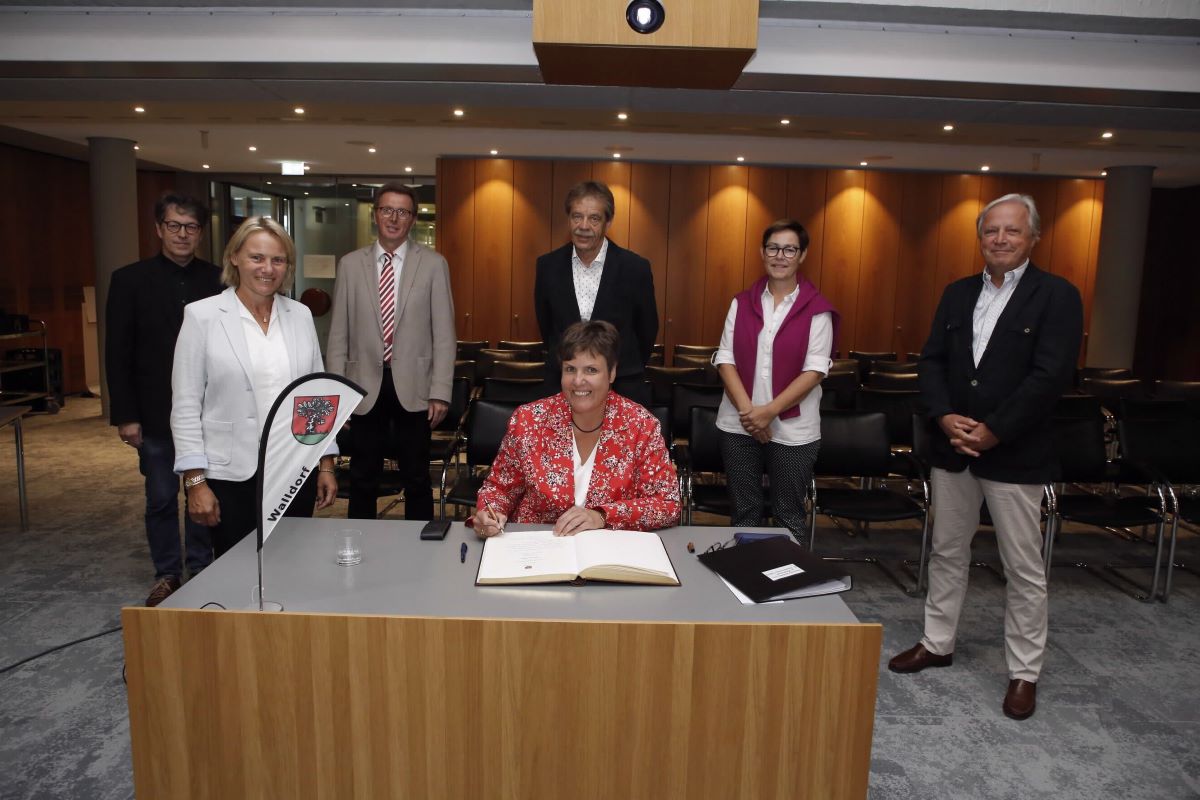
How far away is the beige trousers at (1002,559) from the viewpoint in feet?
10.1

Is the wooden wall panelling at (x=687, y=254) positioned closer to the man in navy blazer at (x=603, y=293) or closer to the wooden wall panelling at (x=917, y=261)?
the wooden wall panelling at (x=917, y=261)

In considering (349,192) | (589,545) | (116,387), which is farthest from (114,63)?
(349,192)

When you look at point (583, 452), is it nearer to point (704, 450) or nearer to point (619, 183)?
point (704, 450)

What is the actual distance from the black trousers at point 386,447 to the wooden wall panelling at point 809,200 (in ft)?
25.6

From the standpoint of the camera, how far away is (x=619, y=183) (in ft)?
34.4

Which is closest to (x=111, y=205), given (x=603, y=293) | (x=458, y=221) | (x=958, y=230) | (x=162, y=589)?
(x=458, y=221)

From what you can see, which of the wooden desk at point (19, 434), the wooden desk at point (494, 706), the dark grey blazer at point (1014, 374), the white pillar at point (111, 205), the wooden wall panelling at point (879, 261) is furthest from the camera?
the wooden wall panelling at point (879, 261)

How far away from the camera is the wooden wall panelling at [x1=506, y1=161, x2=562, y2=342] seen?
10.4 m

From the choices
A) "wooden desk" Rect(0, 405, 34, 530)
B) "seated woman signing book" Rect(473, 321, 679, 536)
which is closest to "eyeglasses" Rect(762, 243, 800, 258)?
"seated woman signing book" Rect(473, 321, 679, 536)

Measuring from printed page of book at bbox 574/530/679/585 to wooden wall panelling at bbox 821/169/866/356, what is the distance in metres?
8.92

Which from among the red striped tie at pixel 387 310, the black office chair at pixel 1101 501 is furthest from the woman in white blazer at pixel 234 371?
the black office chair at pixel 1101 501

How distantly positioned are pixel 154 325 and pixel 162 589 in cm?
126

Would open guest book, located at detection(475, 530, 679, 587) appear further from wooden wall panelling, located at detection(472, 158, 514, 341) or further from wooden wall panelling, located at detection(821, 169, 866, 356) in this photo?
wooden wall panelling, located at detection(821, 169, 866, 356)

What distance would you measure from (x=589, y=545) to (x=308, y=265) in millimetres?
11995
